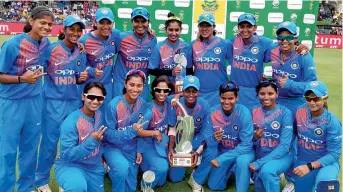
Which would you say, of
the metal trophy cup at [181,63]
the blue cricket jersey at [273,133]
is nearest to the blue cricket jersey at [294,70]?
the blue cricket jersey at [273,133]

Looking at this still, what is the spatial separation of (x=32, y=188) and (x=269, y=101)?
3112mm

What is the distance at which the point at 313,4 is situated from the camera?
7.64 m

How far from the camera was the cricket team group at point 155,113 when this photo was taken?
4.28 m

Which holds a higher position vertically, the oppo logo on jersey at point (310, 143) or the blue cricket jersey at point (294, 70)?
the blue cricket jersey at point (294, 70)

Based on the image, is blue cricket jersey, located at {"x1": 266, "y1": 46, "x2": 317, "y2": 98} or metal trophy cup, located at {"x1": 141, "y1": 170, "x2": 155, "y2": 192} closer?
metal trophy cup, located at {"x1": 141, "y1": 170, "x2": 155, "y2": 192}

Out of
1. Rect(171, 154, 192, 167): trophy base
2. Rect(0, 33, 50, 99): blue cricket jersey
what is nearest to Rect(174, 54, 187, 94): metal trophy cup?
Rect(171, 154, 192, 167): trophy base

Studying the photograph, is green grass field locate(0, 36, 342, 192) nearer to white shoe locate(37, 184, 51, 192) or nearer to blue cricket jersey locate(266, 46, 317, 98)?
white shoe locate(37, 184, 51, 192)

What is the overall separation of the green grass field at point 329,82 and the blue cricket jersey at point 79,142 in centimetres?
96

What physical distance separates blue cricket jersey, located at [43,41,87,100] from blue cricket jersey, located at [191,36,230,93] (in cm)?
188

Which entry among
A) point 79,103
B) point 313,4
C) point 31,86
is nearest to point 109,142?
point 79,103

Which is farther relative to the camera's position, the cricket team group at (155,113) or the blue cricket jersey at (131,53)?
the blue cricket jersey at (131,53)

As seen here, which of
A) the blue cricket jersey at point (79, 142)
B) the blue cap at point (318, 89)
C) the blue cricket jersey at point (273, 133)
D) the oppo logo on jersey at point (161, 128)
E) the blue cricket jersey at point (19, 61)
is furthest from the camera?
the oppo logo on jersey at point (161, 128)

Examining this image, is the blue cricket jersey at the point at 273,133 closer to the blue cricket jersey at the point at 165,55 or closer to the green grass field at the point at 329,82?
the green grass field at the point at 329,82

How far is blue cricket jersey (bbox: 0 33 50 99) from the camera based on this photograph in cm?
421
